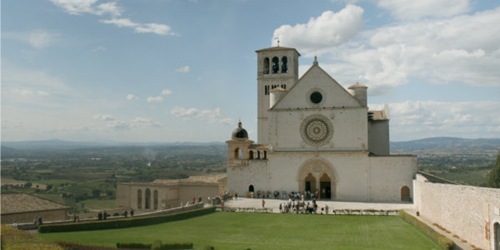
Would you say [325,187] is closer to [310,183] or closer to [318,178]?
[318,178]

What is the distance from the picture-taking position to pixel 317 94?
44.4 metres

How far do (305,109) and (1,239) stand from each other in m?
31.6

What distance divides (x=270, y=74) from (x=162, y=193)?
19.7 meters

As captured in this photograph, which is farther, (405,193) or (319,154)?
(319,154)

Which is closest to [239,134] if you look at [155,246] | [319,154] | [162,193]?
[319,154]

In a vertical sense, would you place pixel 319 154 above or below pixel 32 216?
above

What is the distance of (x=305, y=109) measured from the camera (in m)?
44.7

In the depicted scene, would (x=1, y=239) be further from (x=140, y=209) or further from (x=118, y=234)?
(x=140, y=209)

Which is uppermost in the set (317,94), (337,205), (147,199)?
(317,94)

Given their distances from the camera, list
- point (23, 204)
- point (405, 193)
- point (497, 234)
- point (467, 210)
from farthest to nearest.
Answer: point (405, 193) → point (23, 204) → point (467, 210) → point (497, 234)

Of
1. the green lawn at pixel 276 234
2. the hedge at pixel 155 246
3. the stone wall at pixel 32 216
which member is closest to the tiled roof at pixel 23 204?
the stone wall at pixel 32 216

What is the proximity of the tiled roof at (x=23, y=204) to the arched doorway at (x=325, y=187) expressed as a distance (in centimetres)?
2344

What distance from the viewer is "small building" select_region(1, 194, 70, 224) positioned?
29.4 m

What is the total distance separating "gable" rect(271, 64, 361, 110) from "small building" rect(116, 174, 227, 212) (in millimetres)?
11398
